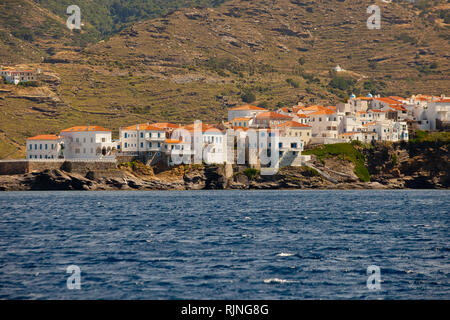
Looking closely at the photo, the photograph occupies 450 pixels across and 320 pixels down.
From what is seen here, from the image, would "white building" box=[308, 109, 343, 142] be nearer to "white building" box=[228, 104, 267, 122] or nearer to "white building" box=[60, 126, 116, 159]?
"white building" box=[228, 104, 267, 122]

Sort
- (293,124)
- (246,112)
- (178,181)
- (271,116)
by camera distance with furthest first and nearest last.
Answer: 1. (246,112)
2. (271,116)
3. (293,124)
4. (178,181)

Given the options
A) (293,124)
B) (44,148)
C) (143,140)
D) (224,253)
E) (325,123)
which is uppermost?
(325,123)

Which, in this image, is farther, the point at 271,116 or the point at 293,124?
the point at 271,116

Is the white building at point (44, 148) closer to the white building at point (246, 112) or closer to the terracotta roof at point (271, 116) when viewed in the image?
the white building at point (246, 112)

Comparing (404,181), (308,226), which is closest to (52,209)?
(308,226)

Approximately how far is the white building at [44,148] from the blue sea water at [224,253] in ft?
191

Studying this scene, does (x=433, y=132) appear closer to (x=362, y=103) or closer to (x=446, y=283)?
(x=362, y=103)

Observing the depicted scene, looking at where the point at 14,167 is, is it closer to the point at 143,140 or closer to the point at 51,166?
the point at 51,166

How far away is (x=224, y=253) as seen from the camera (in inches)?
1708

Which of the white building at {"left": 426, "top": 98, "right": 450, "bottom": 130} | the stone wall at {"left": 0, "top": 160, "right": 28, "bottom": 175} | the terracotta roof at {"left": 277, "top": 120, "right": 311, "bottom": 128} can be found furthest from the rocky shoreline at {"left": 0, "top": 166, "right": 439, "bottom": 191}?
the white building at {"left": 426, "top": 98, "right": 450, "bottom": 130}

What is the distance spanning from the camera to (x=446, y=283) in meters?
34.0

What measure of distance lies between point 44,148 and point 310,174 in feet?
169

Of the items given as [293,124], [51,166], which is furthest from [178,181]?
[293,124]

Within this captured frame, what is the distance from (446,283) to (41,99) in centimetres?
16995
